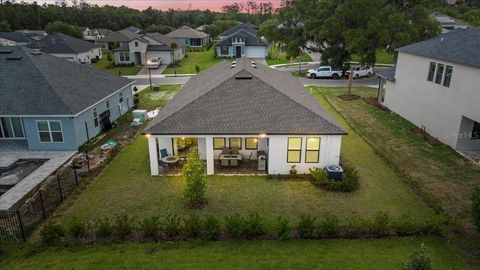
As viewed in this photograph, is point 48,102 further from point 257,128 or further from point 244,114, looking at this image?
point 257,128

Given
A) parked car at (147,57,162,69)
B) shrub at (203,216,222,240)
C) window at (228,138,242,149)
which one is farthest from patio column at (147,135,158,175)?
parked car at (147,57,162,69)

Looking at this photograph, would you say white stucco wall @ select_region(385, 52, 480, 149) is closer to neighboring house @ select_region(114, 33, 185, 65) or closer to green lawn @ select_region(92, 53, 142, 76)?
green lawn @ select_region(92, 53, 142, 76)

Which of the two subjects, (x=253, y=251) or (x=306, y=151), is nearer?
(x=253, y=251)

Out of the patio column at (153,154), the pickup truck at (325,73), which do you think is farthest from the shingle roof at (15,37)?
the patio column at (153,154)

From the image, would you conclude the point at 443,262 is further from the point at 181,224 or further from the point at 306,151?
the point at 181,224

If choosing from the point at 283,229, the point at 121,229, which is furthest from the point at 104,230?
the point at 283,229

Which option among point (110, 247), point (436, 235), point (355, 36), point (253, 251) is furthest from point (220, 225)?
point (355, 36)

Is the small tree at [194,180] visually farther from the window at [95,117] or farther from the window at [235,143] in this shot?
Result: the window at [95,117]
